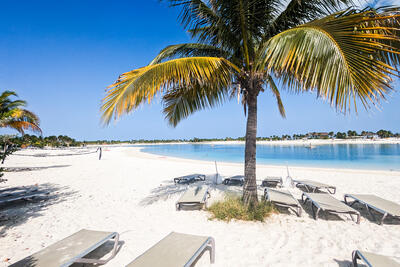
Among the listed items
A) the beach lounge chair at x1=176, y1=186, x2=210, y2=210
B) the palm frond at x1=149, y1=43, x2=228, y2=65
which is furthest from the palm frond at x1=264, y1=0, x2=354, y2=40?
the beach lounge chair at x1=176, y1=186, x2=210, y2=210

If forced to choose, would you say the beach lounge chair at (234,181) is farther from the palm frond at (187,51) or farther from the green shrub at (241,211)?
the palm frond at (187,51)

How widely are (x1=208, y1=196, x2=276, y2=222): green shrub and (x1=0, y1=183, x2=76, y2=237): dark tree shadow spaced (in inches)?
174

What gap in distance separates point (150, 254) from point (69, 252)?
1109mm

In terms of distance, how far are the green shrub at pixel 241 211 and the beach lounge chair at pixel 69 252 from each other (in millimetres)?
2202

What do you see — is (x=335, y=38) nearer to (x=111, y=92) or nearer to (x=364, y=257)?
(x=364, y=257)

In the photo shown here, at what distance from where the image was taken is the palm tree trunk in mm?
4021

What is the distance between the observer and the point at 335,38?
228 centimetres

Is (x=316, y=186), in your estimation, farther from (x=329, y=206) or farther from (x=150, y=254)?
(x=150, y=254)

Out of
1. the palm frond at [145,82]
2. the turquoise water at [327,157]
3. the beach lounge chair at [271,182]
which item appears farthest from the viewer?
the turquoise water at [327,157]

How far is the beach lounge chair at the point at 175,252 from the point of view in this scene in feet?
7.35

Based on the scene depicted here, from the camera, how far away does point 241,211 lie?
4125 mm

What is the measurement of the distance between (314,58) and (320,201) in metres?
3.53

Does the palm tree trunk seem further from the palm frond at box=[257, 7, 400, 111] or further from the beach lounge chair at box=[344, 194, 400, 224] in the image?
the beach lounge chair at box=[344, 194, 400, 224]

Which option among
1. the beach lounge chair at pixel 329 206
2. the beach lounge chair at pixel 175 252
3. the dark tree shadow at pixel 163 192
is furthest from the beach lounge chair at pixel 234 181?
the beach lounge chair at pixel 175 252
